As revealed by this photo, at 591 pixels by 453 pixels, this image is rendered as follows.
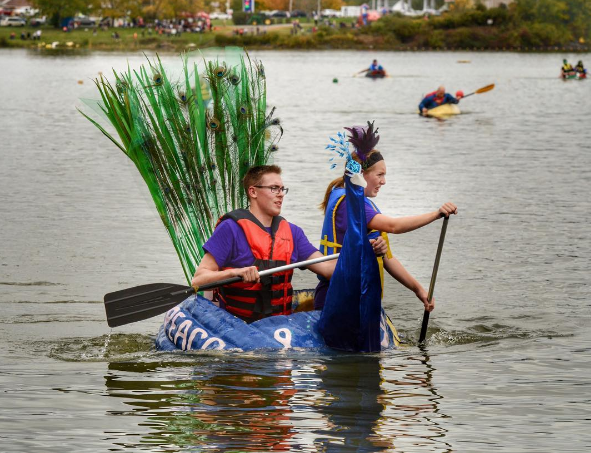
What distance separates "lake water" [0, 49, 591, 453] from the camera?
26.1ft

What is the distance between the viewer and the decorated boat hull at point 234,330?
9375 mm

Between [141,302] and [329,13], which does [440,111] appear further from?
[329,13]

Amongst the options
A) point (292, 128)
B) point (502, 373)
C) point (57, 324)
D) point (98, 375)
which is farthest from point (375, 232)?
point (292, 128)

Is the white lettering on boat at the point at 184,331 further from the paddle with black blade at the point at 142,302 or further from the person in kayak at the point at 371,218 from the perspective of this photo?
the person in kayak at the point at 371,218

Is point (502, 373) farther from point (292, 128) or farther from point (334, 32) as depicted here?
point (334, 32)

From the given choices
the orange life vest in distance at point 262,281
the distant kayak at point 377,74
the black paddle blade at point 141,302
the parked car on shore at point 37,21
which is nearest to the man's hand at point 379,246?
the orange life vest in distance at point 262,281

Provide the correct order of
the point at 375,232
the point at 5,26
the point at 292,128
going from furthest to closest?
the point at 5,26
the point at 292,128
the point at 375,232

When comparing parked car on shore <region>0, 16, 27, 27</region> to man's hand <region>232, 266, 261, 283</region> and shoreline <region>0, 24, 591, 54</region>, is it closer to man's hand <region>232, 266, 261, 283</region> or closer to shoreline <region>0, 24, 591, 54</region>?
shoreline <region>0, 24, 591, 54</region>

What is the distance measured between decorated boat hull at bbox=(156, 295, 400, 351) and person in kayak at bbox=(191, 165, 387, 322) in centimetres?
17

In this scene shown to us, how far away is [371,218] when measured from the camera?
8.91m

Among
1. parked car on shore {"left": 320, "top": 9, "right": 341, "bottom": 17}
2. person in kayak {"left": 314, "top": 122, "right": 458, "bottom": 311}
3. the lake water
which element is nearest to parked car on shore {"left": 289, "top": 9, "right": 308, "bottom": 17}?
parked car on shore {"left": 320, "top": 9, "right": 341, "bottom": 17}

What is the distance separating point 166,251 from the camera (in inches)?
623

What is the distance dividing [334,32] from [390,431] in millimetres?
133506

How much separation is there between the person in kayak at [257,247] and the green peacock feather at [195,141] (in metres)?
1.84
